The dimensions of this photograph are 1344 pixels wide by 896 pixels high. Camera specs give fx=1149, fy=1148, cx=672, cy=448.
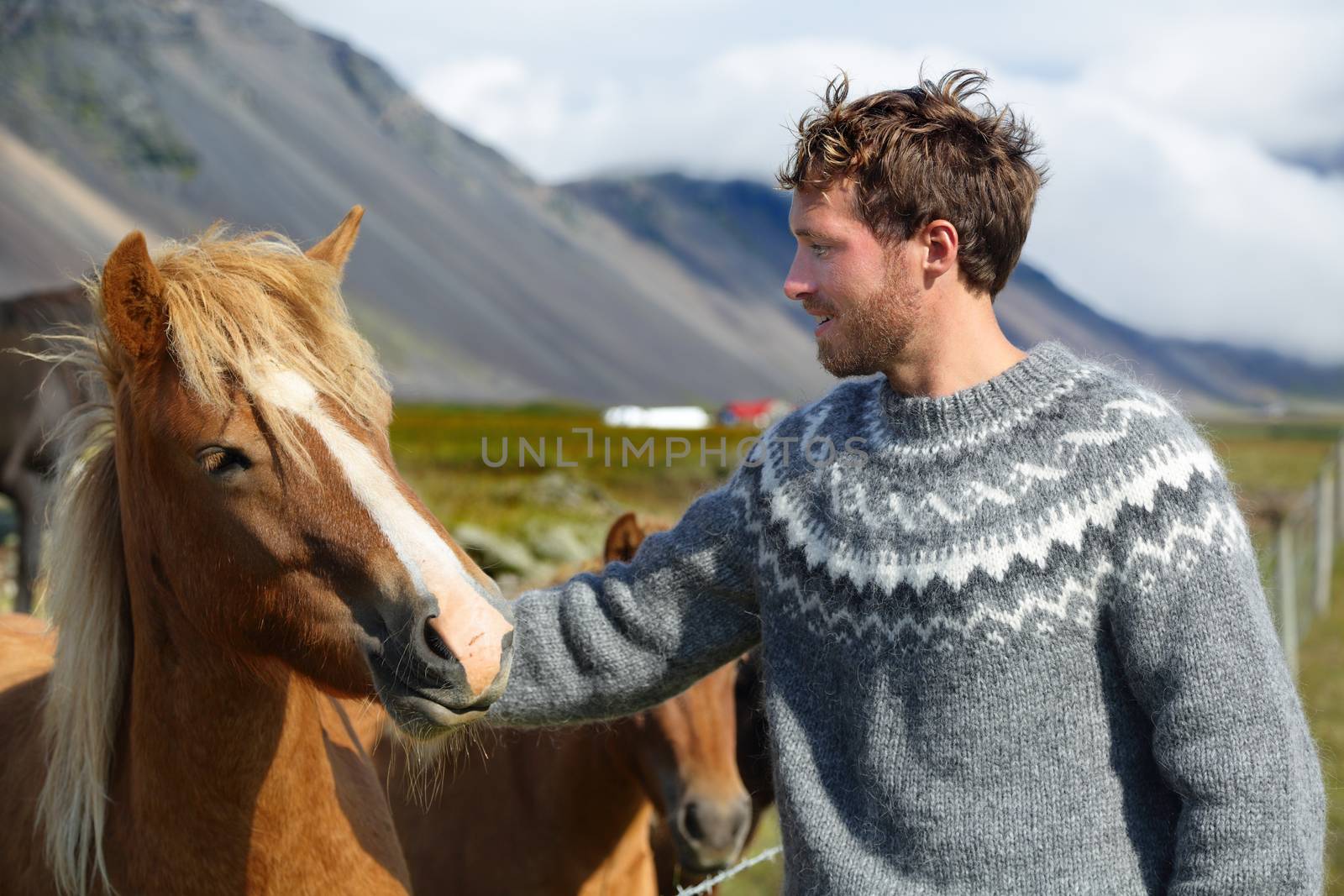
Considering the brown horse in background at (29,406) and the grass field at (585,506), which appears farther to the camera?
the brown horse in background at (29,406)

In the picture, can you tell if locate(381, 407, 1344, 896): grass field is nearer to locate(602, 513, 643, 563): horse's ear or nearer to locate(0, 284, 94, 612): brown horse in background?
locate(602, 513, 643, 563): horse's ear

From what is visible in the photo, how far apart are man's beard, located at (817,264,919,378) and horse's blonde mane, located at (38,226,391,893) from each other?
0.91 meters

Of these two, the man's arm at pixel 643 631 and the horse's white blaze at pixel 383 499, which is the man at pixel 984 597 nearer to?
the man's arm at pixel 643 631

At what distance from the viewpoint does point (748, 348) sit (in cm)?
15388

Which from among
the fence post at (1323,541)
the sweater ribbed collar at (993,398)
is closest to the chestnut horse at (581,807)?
the sweater ribbed collar at (993,398)

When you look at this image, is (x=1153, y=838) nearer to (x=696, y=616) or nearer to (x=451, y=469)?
(x=696, y=616)

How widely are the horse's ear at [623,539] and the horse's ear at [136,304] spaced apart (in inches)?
64.9

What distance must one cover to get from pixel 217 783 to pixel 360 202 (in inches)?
5329

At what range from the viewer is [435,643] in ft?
6.25

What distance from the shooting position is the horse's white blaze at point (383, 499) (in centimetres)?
195

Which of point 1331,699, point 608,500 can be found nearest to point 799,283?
point 1331,699

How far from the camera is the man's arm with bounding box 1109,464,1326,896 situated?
1858 millimetres

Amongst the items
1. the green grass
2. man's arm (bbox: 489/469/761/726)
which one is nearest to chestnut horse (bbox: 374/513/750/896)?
man's arm (bbox: 489/469/761/726)

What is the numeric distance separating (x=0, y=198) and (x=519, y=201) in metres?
86.1
